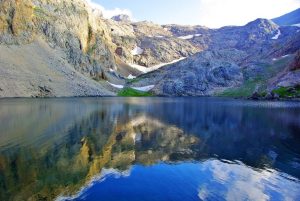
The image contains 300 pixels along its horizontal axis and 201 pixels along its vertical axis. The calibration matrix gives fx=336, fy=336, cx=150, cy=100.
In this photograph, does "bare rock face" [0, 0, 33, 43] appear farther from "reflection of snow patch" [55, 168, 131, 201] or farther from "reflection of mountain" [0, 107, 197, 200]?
"reflection of snow patch" [55, 168, 131, 201]

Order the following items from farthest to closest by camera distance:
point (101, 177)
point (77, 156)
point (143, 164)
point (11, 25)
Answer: point (11, 25) < point (77, 156) < point (143, 164) < point (101, 177)

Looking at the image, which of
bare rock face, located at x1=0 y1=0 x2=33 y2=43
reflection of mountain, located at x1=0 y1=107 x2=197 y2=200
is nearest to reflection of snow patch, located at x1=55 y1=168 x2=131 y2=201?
reflection of mountain, located at x1=0 y1=107 x2=197 y2=200

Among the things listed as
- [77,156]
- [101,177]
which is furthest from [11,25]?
[101,177]

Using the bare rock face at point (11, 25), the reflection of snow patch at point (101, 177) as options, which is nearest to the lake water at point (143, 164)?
the reflection of snow patch at point (101, 177)

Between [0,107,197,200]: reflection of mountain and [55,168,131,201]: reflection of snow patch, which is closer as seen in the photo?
[55,168,131,201]: reflection of snow patch

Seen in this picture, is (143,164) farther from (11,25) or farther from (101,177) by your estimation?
(11,25)

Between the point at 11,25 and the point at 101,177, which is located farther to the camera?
the point at 11,25

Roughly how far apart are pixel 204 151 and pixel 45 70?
493ft

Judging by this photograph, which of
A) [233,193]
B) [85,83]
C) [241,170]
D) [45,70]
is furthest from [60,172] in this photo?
[85,83]

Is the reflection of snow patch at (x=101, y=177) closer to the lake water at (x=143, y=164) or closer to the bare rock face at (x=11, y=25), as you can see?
the lake water at (x=143, y=164)

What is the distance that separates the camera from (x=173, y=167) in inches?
1272

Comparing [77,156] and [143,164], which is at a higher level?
[77,156]

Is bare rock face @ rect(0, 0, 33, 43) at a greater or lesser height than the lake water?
greater

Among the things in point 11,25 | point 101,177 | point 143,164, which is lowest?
point 143,164
